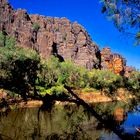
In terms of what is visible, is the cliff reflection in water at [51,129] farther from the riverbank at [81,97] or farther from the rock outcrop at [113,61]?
the rock outcrop at [113,61]

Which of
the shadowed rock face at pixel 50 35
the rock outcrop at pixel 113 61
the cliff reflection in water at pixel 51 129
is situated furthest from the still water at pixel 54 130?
the rock outcrop at pixel 113 61

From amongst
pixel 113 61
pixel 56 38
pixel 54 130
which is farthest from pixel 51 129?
pixel 113 61

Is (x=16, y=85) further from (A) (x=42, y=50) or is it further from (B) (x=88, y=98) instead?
(A) (x=42, y=50)

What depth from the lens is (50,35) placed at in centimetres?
11788

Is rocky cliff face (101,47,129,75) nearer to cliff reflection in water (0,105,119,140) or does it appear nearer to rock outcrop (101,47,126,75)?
rock outcrop (101,47,126,75)

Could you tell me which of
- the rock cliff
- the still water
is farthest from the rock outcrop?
the still water

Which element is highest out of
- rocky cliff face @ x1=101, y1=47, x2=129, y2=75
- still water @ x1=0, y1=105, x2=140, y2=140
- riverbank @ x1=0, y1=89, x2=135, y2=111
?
rocky cliff face @ x1=101, y1=47, x2=129, y2=75

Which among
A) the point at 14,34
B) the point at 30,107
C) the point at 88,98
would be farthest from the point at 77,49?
the point at 30,107

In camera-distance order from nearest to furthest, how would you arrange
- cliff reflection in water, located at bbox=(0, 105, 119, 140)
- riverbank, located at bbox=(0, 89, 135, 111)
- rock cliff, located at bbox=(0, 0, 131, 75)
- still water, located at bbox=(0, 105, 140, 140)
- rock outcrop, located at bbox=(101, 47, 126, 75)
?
riverbank, located at bbox=(0, 89, 135, 111) < still water, located at bbox=(0, 105, 140, 140) < cliff reflection in water, located at bbox=(0, 105, 119, 140) < rock cliff, located at bbox=(0, 0, 131, 75) < rock outcrop, located at bbox=(101, 47, 126, 75)

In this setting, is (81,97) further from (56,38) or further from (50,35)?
(56,38)

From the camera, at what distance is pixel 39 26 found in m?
121

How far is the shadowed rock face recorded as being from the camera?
4154 inches

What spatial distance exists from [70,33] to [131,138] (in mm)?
128297

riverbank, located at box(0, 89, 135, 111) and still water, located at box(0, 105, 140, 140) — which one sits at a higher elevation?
riverbank, located at box(0, 89, 135, 111)
